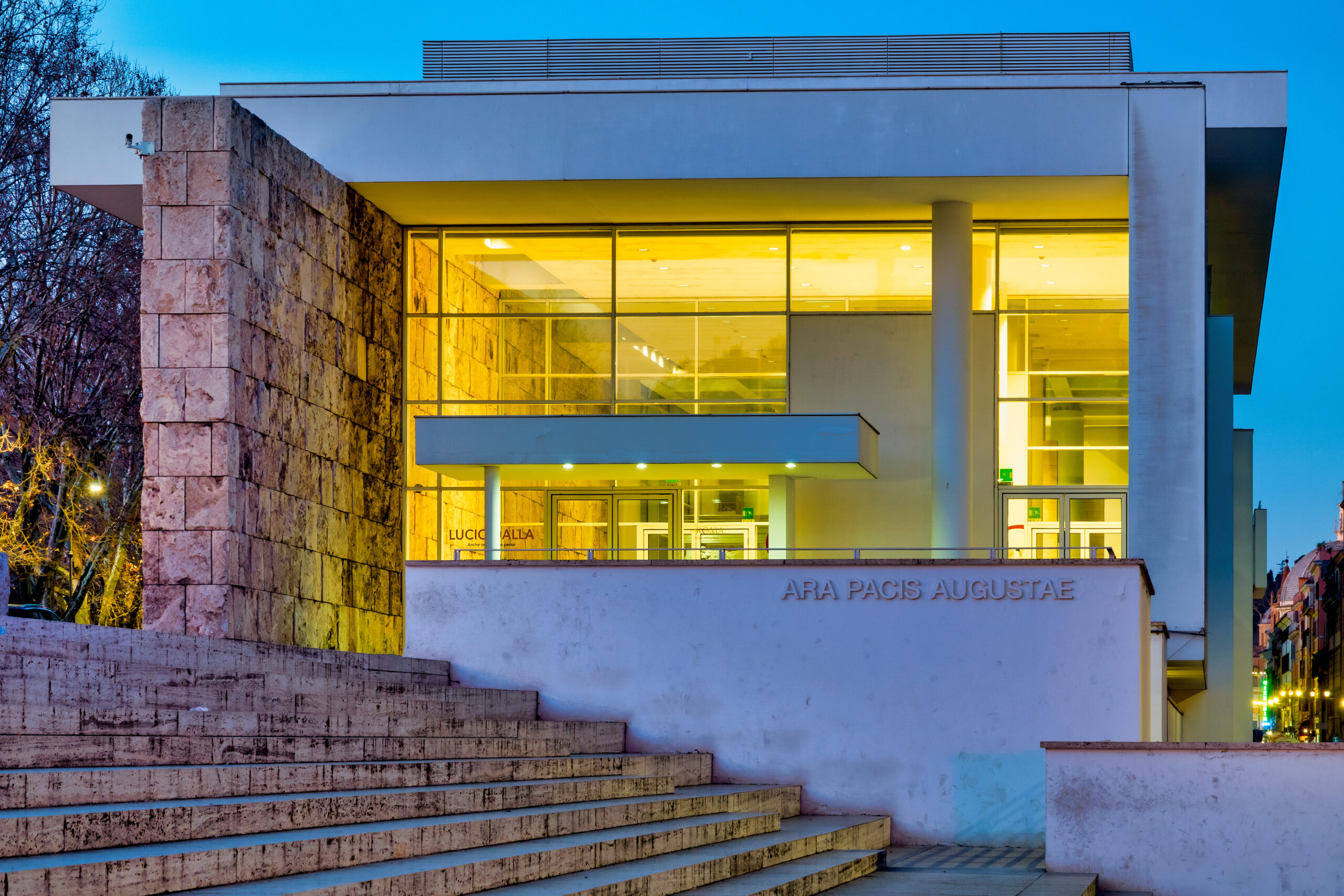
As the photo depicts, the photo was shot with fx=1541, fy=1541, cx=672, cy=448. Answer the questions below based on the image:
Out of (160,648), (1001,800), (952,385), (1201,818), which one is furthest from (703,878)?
(952,385)

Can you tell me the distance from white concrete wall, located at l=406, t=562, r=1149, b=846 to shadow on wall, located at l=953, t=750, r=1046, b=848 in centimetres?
2

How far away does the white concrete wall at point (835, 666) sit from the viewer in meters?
15.7

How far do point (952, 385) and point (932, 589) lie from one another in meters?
5.57

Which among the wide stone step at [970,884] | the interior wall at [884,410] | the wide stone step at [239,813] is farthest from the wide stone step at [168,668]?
the interior wall at [884,410]

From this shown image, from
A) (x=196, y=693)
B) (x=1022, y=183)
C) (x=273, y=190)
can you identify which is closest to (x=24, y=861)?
(x=196, y=693)

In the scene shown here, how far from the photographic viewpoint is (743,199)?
840 inches

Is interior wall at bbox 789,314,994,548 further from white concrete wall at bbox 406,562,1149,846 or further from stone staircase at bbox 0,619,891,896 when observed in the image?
stone staircase at bbox 0,619,891,896

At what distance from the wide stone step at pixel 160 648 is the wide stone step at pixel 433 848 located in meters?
2.97

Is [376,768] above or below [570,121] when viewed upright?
below

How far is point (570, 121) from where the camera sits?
806 inches

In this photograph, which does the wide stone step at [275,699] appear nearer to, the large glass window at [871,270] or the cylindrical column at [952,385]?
the cylindrical column at [952,385]

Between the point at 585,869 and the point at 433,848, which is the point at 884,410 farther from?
the point at 433,848

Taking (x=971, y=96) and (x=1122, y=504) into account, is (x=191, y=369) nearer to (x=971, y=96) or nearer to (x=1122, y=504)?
(x=971, y=96)

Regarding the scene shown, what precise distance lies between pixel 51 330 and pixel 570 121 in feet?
44.8
